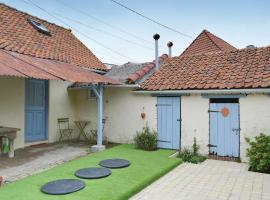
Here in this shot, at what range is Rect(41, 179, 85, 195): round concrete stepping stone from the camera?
6.77m

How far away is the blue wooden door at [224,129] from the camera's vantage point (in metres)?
10.5

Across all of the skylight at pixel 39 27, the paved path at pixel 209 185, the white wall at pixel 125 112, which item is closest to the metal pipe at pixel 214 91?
the white wall at pixel 125 112

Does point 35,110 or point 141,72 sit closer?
point 35,110

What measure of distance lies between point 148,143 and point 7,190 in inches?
249

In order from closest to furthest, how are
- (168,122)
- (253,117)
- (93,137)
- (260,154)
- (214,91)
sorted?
(260,154) → (253,117) → (214,91) → (168,122) → (93,137)

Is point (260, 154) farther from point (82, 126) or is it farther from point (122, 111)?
point (82, 126)

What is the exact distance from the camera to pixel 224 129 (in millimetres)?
10734

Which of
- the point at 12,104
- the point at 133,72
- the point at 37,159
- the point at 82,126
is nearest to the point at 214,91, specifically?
the point at 133,72

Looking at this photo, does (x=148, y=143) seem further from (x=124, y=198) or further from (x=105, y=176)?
(x=124, y=198)

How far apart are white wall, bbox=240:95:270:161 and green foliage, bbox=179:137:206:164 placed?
1575mm

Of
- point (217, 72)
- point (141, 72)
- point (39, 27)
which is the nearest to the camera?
point (217, 72)

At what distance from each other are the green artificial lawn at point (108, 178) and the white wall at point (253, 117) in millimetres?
2624

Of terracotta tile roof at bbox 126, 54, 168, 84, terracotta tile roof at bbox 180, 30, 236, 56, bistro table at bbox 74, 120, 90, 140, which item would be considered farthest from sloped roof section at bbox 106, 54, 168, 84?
terracotta tile roof at bbox 180, 30, 236, 56

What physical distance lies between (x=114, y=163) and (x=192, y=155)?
3353mm
